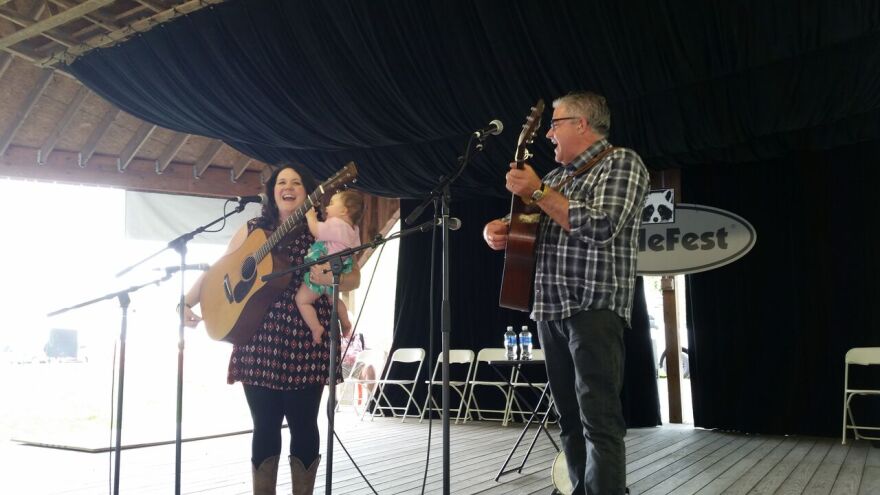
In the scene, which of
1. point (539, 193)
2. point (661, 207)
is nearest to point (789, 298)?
point (661, 207)

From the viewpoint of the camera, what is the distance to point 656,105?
485 cm

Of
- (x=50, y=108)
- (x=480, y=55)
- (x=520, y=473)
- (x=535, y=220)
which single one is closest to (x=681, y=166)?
(x=480, y=55)

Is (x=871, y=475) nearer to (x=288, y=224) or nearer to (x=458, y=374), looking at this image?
(x=288, y=224)

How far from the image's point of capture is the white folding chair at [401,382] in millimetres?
7531

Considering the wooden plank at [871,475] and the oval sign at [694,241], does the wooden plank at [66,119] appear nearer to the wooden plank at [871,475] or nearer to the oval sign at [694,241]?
the oval sign at [694,241]

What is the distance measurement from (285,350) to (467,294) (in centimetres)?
555

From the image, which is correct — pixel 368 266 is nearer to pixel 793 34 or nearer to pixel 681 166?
pixel 681 166

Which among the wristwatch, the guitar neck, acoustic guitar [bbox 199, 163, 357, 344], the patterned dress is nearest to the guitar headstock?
the wristwatch

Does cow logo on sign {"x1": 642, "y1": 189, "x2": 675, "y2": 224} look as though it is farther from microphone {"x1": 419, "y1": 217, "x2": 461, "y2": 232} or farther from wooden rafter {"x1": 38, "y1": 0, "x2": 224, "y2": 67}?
microphone {"x1": 419, "y1": 217, "x2": 461, "y2": 232}

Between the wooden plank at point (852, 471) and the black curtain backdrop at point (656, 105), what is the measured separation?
2.44 ft

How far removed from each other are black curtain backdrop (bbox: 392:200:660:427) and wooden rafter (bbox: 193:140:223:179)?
2371mm

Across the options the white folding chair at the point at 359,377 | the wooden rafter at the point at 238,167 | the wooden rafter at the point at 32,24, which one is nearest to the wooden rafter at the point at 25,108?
the wooden rafter at the point at 32,24

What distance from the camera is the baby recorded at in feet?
7.86

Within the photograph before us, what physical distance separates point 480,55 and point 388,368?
184 inches
